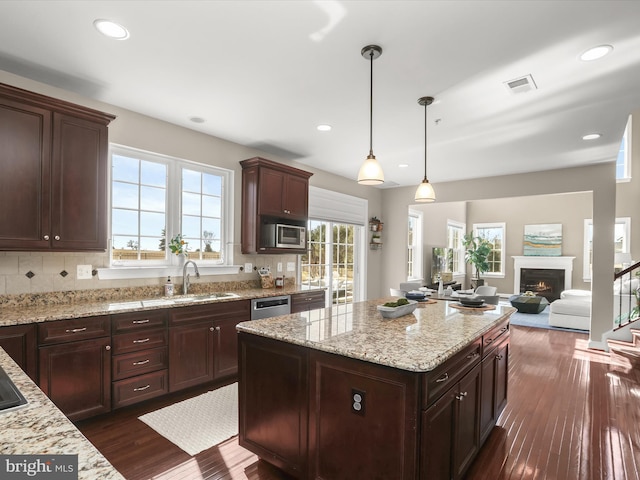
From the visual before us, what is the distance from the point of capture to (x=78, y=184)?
284 centimetres

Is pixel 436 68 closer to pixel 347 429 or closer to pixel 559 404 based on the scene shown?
pixel 347 429

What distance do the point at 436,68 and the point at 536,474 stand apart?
2.82m

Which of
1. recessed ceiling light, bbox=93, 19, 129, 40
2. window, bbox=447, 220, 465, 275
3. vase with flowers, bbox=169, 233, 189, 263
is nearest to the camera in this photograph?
recessed ceiling light, bbox=93, 19, 129, 40

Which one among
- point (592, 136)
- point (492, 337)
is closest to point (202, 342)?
point (492, 337)

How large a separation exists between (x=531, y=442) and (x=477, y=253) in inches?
343

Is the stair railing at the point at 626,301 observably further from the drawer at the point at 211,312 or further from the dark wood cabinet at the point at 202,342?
the dark wood cabinet at the point at 202,342

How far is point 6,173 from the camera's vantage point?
8.21 feet

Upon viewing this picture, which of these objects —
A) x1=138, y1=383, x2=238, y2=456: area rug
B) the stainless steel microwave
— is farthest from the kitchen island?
the stainless steel microwave

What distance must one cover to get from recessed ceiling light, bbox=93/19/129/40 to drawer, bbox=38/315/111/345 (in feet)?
6.45

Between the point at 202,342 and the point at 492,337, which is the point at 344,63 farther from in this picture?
the point at 202,342

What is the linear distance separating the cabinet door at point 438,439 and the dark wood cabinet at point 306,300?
268 centimetres

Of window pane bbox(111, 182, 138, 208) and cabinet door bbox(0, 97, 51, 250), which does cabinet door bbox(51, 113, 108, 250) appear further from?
window pane bbox(111, 182, 138, 208)

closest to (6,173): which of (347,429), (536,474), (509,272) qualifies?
(347,429)

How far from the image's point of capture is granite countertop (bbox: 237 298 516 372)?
1.63 m
